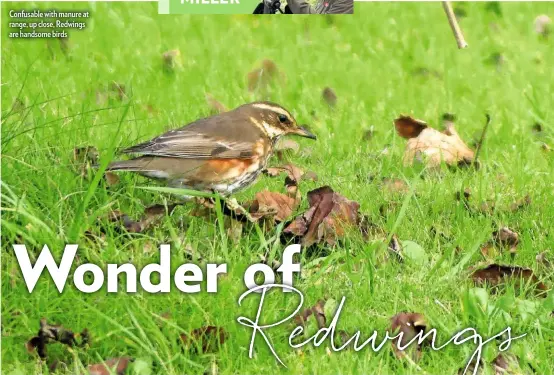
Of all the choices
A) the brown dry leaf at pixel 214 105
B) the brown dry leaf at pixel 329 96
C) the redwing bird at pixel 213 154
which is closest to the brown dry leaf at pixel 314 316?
the redwing bird at pixel 213 154

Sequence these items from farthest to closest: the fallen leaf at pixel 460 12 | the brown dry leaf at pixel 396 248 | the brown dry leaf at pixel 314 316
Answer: the fallen leaf at pixel 460 12 < the brown dry leaf at pixel 396 248 < the brown dry leaf at pixel 314 316

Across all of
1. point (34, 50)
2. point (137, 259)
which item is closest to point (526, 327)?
point (137, 259)

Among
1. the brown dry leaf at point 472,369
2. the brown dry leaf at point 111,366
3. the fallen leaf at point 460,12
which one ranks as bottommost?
the brown dry leaf at point 472,369

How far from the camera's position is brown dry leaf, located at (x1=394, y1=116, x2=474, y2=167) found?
5781mm

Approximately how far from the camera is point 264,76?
23.5 ft

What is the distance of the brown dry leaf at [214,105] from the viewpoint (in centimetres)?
643

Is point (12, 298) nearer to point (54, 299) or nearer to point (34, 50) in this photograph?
point (54, 299)

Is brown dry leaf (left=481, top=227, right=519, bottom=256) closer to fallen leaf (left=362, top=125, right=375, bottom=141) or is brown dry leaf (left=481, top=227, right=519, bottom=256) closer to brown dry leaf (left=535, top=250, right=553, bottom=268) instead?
brown dry leaf (left=535, top=250, right=553, bottom=268)

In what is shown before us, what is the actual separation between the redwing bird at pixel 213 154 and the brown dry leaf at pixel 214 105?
101 cm

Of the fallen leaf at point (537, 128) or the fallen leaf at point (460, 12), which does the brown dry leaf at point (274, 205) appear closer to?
the fallen leaf at point (537, 128)

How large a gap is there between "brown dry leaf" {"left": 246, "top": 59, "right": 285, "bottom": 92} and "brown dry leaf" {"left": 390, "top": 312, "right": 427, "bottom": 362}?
10.6ft

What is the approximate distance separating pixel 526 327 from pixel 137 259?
60.2 inches

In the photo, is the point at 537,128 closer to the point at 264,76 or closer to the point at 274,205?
the point at 264,76

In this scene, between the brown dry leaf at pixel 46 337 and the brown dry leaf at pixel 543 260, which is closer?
the brown dry leaf at pixel 46 337
